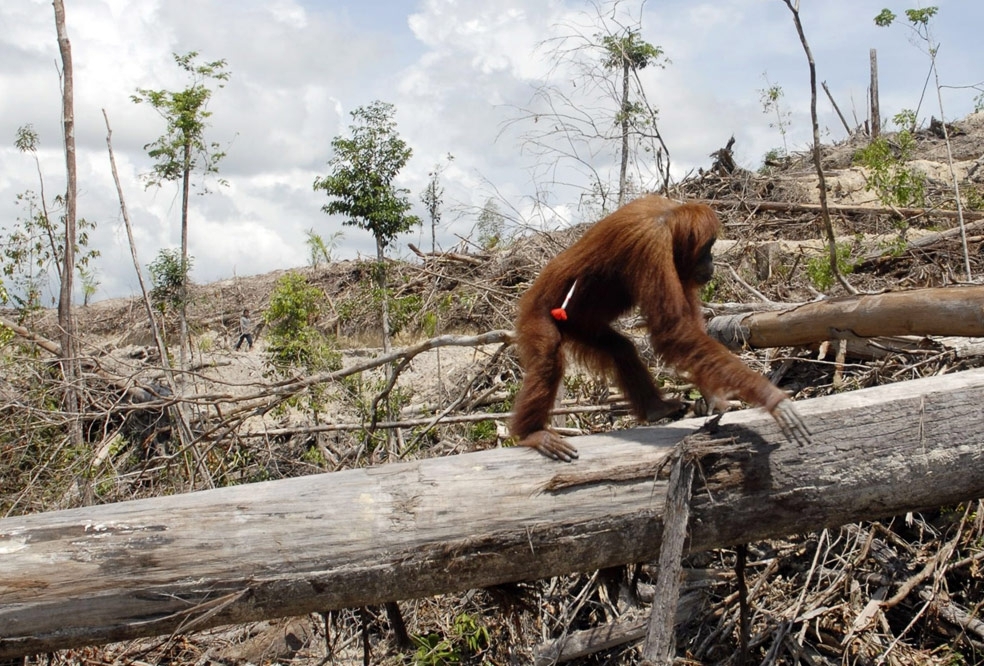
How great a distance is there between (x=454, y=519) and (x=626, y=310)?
101 inches

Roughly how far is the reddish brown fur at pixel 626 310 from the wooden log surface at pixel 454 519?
361mm

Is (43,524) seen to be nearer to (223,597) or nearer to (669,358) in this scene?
(223,597)

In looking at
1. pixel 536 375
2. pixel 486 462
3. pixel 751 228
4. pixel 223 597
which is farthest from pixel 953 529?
pixel 751 228

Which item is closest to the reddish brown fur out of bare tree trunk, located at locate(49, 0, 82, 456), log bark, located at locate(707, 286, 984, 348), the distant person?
log bark, located at locate(707, 286, 984, 348)

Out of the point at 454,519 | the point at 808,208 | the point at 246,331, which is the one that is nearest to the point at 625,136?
the point at 808,208

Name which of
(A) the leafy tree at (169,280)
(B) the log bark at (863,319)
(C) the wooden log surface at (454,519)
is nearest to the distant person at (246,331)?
(A) the leafy tree at (169,280)

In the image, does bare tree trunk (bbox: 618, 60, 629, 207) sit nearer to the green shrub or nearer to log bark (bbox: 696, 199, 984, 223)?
log bark (bbox: 696, 199, 984, 223)

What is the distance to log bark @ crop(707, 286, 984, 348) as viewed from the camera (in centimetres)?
559

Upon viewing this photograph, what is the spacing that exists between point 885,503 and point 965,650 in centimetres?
177

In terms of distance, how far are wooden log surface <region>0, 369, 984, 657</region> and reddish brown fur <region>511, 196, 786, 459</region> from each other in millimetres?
361

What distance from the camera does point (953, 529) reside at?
226 inches

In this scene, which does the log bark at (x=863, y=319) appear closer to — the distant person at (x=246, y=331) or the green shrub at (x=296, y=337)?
the green shrub at (x=296, y=337)

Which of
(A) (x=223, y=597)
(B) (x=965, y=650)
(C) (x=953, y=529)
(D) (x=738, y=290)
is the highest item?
(D) (x=738, y=290)

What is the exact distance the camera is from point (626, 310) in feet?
19.8
